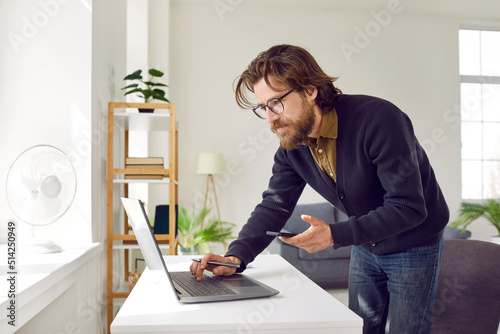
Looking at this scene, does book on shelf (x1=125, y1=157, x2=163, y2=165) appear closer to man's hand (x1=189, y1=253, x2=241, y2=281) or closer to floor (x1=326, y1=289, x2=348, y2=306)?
man's hand (x1=189, y1=253, x2=241, y2=281)

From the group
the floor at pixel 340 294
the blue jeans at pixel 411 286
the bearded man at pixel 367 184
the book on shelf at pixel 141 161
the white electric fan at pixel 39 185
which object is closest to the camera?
the bearded man at pixel 367 184

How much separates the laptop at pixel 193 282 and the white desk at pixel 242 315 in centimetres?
2

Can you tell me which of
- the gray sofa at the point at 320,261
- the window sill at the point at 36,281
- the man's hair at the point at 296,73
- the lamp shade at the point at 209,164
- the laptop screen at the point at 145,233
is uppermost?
the man's hair at the point at 296,73

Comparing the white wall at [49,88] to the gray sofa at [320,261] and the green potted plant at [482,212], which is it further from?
the green potted plant at [482,212]

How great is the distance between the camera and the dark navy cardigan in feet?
4.26

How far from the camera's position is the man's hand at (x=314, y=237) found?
4.16 ft

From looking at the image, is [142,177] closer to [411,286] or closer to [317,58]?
[411,286]

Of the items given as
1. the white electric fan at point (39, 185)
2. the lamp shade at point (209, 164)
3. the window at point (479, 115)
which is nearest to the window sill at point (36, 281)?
the white electric fan at point (39, 185)

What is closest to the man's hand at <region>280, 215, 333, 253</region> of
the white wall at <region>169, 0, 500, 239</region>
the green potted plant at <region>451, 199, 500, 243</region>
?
the green potted plant at <region>451, 199, 500, 243</region>

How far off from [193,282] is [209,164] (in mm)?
4502

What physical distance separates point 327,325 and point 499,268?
37.0 inches

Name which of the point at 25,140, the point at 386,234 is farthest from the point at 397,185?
the point at 25,140

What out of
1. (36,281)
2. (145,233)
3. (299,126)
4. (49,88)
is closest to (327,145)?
(299,126)

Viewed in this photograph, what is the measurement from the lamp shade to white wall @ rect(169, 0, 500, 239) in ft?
1.52
